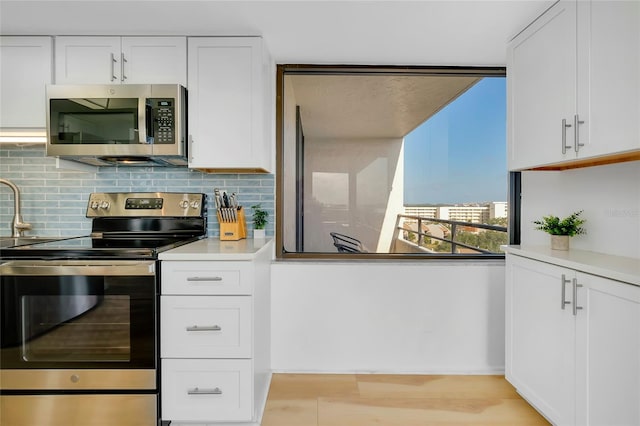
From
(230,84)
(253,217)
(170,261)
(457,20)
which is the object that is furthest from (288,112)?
(170,261)

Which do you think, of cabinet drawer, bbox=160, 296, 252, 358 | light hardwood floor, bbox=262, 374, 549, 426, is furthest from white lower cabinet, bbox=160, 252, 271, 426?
light hardwood floor, bbox=262, 374, 549, 426

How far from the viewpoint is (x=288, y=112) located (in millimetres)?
2662

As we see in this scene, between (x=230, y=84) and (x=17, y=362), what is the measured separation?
5.87 feet

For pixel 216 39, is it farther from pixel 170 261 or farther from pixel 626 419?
pixel 626 419

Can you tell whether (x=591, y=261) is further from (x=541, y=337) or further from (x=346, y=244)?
(x=346, y=244)

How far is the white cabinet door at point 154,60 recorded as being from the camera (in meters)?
2.18

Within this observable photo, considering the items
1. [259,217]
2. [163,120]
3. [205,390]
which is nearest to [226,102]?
[163,120]

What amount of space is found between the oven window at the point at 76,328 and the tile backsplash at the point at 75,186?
2.84 ft

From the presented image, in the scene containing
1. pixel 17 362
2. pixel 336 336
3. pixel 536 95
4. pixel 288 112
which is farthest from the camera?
pixel 288 112

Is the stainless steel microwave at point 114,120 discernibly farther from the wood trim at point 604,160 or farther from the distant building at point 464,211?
the wood trim at point 604,160

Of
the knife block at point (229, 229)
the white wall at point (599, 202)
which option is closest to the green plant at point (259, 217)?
the knife block at point (229, 229)

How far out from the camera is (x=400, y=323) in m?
2.48

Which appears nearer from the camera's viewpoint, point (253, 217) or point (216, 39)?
point (216, 39)

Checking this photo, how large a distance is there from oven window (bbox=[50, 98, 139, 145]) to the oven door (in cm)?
77
